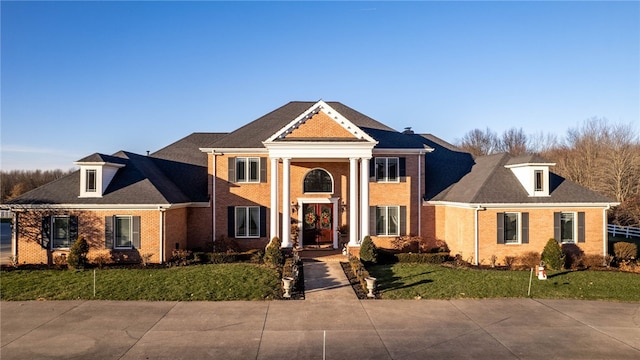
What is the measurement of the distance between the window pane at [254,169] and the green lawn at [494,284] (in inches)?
356

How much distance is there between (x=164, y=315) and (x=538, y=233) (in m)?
18.5

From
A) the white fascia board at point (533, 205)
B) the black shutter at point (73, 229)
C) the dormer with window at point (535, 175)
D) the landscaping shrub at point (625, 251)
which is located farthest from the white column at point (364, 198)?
the black shutter at point (73, 229)

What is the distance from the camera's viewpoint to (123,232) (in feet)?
66.0

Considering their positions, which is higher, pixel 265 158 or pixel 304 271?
pixel 265 158

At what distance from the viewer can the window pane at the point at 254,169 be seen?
2380 centimetres

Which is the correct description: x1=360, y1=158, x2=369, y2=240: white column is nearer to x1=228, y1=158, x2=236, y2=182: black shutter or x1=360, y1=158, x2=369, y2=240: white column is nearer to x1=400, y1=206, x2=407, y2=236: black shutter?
x1=400, y1=206, x2=407, y2=236: black shutter

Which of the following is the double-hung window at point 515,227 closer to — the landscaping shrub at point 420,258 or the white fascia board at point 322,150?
the landscaping shrub at point 420,258

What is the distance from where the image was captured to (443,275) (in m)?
18.0

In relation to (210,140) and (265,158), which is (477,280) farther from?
(210,140)

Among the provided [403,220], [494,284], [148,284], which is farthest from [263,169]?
[494,284]

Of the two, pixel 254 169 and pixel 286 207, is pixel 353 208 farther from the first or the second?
pixel 254 169

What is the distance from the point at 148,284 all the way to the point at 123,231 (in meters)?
5.32

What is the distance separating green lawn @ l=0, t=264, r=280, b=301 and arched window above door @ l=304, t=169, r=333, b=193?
22.9 feet

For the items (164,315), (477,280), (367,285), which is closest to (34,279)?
(164,315)
